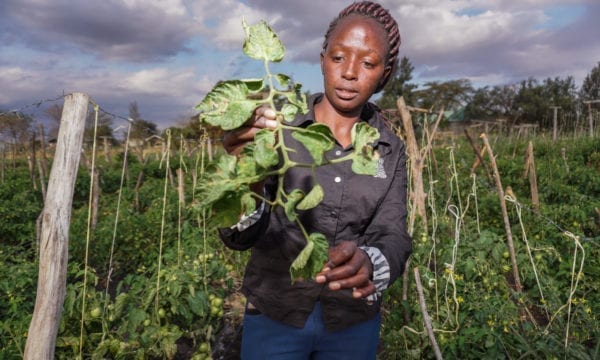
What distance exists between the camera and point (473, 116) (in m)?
36.0

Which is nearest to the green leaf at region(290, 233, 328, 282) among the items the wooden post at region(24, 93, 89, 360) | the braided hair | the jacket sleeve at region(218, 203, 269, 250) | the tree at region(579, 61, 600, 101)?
the jacket sleeve at region(218, 203, 269, 250)

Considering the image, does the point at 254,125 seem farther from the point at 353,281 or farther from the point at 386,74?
the point at 386,74

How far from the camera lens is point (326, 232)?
129 centimetres

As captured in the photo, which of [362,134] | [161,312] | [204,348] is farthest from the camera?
[204,348]

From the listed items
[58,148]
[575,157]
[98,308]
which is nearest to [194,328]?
[98,308]

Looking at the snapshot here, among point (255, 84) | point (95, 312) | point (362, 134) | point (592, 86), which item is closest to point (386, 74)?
point (362, 134)

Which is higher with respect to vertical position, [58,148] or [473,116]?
[473,116]

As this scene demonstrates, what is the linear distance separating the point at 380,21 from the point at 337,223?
0.59m

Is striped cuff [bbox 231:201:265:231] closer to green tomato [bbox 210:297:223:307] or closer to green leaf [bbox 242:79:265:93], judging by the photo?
green leaf [bbox 242:79:265:93]

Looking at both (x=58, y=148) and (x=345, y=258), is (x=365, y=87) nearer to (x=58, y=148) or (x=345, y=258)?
(x=345, y=258)

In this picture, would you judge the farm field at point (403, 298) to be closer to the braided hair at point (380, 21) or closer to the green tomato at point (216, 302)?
the green tomato at point (216, 302)

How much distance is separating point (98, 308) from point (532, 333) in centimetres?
240

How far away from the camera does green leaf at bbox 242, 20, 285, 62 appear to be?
0.75m

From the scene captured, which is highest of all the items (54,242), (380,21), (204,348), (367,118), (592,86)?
(592,86)
